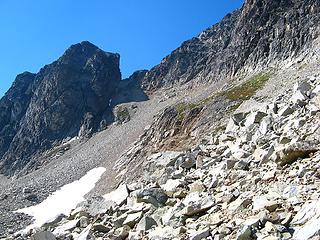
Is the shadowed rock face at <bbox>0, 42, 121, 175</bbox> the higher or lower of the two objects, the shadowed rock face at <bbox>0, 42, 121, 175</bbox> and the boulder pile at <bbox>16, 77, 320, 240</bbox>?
the higher

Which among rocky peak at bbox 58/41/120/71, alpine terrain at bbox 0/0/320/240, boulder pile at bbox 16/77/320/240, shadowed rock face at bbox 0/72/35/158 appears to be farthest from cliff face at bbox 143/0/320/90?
boulder pile at bbox 16/77/320/240

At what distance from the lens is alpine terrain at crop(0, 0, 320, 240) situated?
54.7 feet

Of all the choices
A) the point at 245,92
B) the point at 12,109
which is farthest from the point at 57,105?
the point at 245,92

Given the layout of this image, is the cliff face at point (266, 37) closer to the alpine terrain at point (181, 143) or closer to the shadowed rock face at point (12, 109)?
the alpine terrain at point (181, 143)

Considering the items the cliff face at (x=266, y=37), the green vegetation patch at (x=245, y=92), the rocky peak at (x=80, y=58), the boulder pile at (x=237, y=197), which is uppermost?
the rocky peak at (x=80, y=58)

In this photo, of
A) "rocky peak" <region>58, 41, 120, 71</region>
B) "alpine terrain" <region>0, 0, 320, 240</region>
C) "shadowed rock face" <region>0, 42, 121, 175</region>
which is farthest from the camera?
"rocky peak" <region>58, 41, 120, 71</region>

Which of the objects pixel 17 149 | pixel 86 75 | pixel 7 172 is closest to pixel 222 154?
pixel 7 172

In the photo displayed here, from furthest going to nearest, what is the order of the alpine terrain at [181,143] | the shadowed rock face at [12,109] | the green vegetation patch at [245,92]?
the shadowed rock face at [12,109], the green vegetation patch at [245,92], the alpine terrain at [181,143]

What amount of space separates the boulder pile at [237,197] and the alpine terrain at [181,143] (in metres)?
0.07

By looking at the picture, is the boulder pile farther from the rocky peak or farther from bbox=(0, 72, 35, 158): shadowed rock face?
the rocky peak

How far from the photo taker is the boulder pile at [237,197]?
13.9 metres

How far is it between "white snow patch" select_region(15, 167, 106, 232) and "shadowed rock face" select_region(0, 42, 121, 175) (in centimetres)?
7096

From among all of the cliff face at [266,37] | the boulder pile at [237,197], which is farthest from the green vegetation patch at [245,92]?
the boulder pile at [237,197]

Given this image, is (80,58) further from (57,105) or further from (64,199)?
(64,199)
